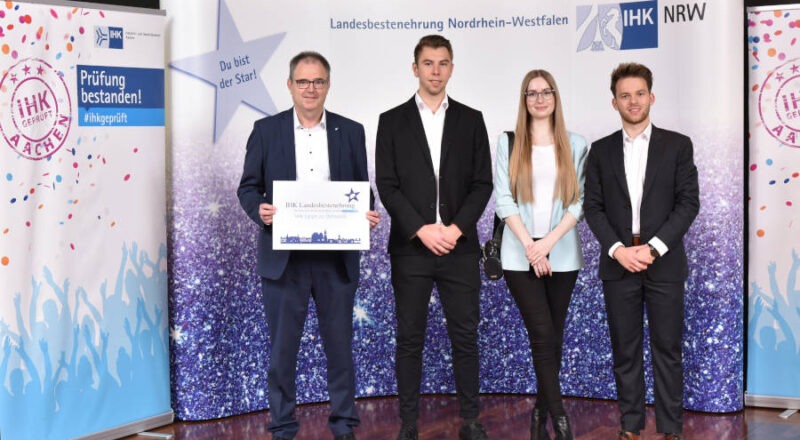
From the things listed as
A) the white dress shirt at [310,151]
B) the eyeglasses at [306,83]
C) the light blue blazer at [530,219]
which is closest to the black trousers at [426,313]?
the light blue blazer at [530,219]

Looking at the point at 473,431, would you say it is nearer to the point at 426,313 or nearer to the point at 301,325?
the point at 426,313

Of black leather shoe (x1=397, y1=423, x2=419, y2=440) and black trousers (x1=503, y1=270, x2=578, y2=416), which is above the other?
black trousers (x1=503, y1=270, x2=578, y2=416)

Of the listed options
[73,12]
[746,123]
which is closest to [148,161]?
[73,12]

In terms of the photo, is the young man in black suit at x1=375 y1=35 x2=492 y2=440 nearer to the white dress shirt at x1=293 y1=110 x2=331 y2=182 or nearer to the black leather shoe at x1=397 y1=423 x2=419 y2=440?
the black leather shoe at x1=397 y1=423 x2=419 y2=440

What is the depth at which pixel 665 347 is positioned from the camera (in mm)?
3922

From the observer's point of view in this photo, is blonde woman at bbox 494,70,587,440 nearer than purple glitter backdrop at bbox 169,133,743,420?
Yes

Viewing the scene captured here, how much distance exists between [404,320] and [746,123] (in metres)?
2.11

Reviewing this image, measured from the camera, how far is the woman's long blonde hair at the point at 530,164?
3.96m

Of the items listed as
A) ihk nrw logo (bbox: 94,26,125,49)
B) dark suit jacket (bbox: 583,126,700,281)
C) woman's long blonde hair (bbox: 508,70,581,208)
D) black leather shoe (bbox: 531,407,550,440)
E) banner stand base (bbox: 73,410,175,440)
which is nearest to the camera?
dark suit jacket (bbox: 583,126,700,281)

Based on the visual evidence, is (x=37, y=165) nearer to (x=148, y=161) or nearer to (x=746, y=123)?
(x=148, y=161)

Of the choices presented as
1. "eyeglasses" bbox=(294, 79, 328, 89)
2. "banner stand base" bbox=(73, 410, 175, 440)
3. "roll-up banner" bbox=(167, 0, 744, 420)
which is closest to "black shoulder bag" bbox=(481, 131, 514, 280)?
"eyeglasses" bbox=(294, 79, 328, 89)

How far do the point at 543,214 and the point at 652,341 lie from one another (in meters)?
0.70

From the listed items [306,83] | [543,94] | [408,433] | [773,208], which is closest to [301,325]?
[408,433]

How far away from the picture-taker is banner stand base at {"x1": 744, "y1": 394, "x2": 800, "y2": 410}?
15.8 feet
